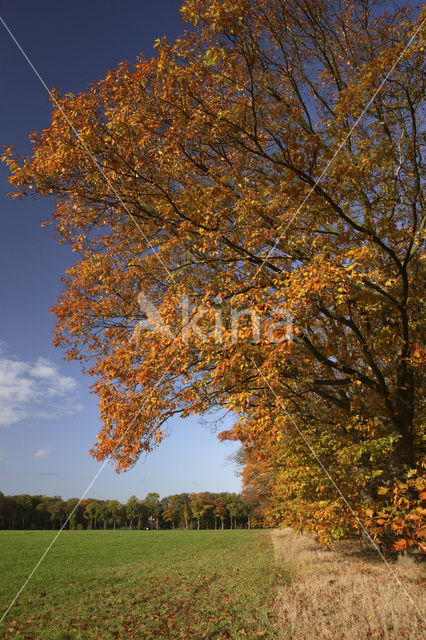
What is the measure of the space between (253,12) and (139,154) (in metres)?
4.15

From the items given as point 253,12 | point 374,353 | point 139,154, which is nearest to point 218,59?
point 139,154

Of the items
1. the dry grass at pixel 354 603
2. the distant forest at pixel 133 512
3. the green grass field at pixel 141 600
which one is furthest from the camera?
the distant forest at pixel 133 512

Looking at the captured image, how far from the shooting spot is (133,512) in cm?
8062

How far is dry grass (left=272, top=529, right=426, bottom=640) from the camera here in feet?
20.2

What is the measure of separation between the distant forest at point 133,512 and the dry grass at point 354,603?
2177 inches

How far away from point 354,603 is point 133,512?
84.6m

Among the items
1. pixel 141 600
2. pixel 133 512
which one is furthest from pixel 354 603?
pixel 133 512

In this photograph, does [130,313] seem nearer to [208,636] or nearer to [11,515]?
[208,636]

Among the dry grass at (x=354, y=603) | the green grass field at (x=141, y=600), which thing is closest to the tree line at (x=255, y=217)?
the dry grass at (x=354, y=603)

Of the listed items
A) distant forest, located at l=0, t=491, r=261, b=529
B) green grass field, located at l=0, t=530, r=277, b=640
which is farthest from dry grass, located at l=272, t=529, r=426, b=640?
distant forest, located at l=0, t=491, r=261, b=529

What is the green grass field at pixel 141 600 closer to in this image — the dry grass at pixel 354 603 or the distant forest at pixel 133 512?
the dry grass at pixel 354 603

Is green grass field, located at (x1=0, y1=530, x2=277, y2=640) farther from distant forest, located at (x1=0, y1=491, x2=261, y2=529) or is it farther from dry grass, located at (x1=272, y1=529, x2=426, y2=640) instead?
distant forest, located at (x1=0, y1=491, x2=261, y2=529)

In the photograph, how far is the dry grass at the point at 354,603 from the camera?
617 cm

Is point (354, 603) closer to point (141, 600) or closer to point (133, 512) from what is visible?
point (141, 600)
